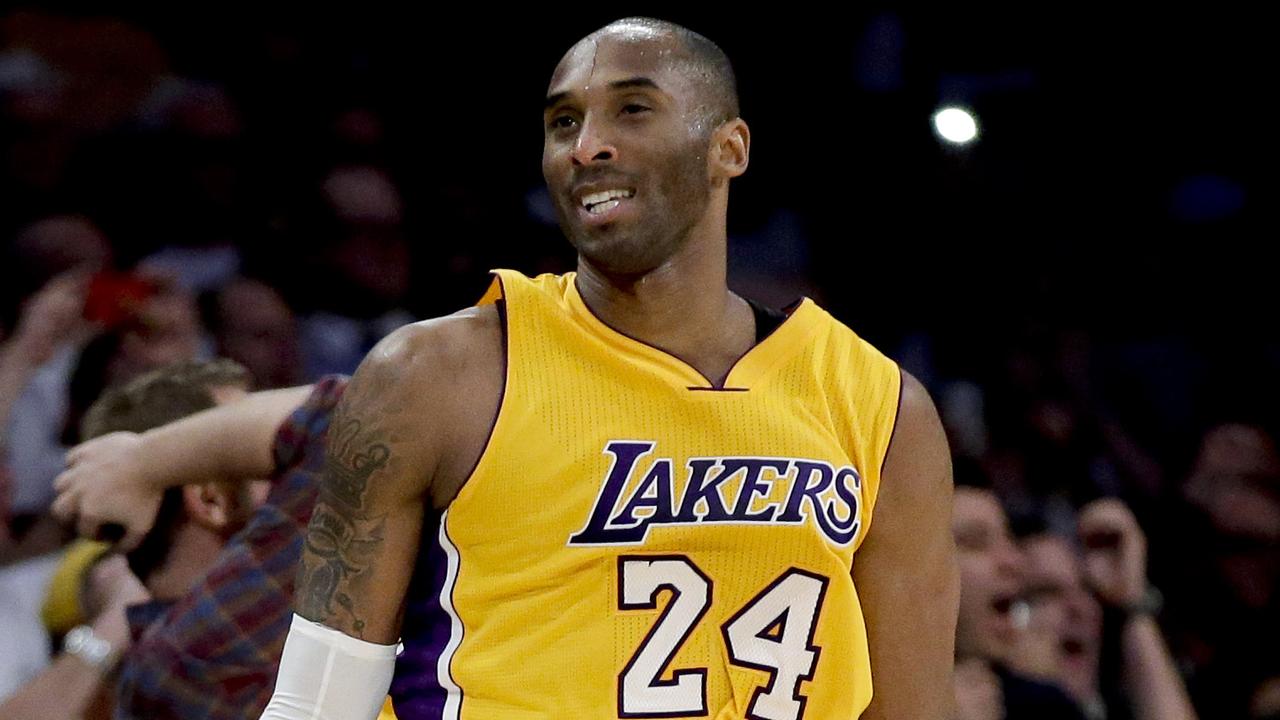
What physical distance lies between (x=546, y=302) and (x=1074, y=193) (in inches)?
150

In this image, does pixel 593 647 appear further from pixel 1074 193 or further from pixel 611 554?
pixel 1074 193

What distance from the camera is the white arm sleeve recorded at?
6.48 ft

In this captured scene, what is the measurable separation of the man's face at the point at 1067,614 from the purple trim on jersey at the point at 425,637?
2.62m

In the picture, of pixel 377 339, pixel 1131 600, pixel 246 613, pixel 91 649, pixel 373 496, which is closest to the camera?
pixel 373 496

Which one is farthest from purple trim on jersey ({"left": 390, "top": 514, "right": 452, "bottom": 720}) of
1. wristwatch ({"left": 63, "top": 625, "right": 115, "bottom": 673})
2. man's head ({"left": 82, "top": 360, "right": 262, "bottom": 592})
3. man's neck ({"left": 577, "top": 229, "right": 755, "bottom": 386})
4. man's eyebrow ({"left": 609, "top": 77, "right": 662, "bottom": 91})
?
wristwatch ({"left": 63, "top": 625, "right": 115, "bottom": 673})

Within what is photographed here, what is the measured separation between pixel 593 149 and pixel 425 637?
617 millimetres

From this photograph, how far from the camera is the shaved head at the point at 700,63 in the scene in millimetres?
2133

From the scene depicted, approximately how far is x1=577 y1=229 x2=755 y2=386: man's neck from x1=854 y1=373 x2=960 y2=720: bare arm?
248 millimetres

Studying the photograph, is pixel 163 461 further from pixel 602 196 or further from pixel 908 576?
pixel 908 576

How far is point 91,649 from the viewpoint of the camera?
3.28 m

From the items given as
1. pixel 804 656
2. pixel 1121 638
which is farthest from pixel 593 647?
pixel 1121 638

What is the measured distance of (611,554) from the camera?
1971 millimetres

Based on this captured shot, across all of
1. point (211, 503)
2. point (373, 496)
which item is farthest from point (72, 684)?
point (373, 496)

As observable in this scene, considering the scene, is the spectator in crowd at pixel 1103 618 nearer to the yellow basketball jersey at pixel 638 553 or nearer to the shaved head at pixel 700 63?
the yellow basketball jersey at pixel 638 553
